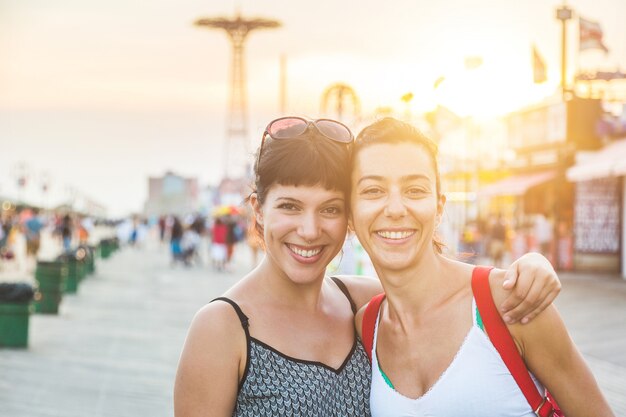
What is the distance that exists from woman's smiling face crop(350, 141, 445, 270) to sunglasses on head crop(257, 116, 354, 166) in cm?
12

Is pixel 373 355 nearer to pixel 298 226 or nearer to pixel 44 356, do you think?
pixel 298 226

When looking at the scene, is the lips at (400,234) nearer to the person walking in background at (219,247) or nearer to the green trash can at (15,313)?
the green trash can at (15,313)

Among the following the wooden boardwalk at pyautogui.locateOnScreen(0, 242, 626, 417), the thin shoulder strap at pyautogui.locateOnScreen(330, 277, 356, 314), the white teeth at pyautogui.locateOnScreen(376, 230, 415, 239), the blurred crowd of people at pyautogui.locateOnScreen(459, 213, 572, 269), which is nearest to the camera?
the white teeth at pyautogui.locateOnScreen(376, 230, 415, 239)

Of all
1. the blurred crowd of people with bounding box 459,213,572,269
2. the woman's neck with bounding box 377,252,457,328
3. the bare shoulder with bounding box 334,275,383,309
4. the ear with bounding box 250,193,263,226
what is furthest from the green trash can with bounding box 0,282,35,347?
the blurred crowd of people with bounding box 459,213,572,269

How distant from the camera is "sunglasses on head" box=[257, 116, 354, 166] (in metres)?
2.91

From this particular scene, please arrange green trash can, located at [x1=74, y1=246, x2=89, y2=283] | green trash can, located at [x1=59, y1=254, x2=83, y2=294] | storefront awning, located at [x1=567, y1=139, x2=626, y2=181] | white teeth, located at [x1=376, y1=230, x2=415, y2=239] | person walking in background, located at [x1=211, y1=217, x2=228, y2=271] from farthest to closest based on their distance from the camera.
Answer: person walking in background, located at [x1=211, y1=217, x2=228, y2=271]
green trash can, located at [x1=74, y1=246, x2=89, y2=283]
storefront awning, located at [x1=567, y1=139, x2=626, y2=181]
green trash can, located at [x1=59, y1=254, x2=83, y2=294]
white teeth, located at [x1=376, y1=230, x2=415, y2=239]

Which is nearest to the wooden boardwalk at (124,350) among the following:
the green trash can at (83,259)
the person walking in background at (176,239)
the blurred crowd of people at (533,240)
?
the green trash can at (83,259)

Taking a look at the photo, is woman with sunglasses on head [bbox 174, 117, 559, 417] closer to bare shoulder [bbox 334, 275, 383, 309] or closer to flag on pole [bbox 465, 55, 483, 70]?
bare shoulder [bbox 334, 275, 383, 309]

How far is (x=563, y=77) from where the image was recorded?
2341 cm

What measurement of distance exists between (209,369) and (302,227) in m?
0.58

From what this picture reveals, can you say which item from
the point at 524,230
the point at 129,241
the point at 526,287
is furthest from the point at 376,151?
the point at 129,241

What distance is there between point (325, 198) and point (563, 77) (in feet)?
72.4

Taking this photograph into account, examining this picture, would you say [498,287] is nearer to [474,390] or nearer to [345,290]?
[474,390]

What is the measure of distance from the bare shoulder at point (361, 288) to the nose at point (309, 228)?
0.60 m
